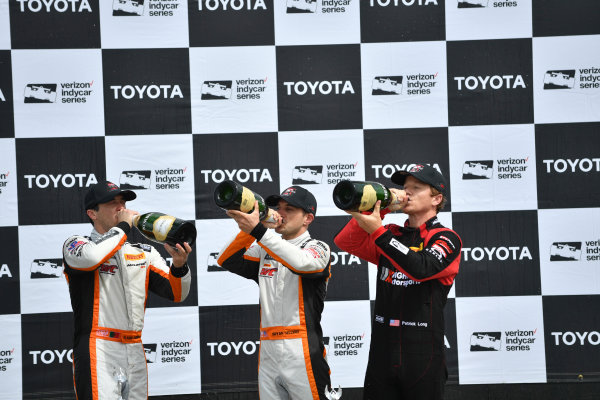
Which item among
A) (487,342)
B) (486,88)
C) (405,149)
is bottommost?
(487,342)

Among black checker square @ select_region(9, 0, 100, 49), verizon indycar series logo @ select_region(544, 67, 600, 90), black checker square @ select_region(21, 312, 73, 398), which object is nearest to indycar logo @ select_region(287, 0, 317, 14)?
black checker square @ select_region(9, 0, 100, 49)

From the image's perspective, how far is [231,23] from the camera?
396 cm

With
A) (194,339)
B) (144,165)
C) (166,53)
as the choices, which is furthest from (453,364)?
(166,53)

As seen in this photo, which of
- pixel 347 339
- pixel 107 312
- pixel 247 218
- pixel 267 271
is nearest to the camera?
pixel 247 218

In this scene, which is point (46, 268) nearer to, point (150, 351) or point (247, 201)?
point (150, 351)

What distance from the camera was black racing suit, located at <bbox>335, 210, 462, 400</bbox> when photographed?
2490 millimetres

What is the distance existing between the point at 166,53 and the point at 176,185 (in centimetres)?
81

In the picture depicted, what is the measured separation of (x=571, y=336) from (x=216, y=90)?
8.66 feet

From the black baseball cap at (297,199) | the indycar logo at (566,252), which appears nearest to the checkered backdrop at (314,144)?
the indycar logo at (566,252)

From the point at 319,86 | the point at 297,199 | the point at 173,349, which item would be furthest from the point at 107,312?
the point at 319,86

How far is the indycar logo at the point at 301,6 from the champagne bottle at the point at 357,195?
1880mm

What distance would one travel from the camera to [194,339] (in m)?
3.92

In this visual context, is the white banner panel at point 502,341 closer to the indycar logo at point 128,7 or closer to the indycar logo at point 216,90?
the indycar logo at point 216,90

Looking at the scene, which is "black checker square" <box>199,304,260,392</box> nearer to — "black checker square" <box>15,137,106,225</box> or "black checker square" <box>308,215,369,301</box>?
"black checker square" <box>308,215,369,301</box>
